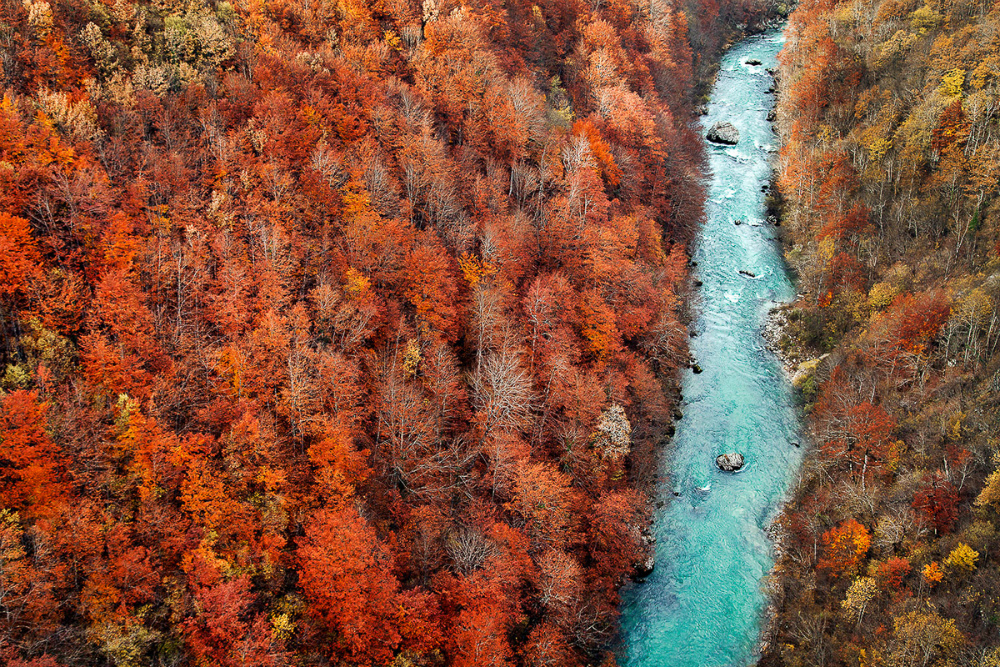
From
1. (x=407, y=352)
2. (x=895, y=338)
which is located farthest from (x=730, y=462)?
(x=407, y=352)

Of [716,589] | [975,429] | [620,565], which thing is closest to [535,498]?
[620,565]

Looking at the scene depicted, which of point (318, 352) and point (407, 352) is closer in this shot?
point (318, 352)

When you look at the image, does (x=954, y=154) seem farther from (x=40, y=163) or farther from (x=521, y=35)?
(x=40, y=163)

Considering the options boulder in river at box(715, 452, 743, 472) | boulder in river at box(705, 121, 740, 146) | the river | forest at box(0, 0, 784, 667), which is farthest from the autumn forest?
boulder in river at box(705, 121, 740, 146)

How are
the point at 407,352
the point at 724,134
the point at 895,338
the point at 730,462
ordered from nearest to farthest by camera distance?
the point at 407,352 < the point at 895,338 < the point at 730,462 < the point at 724,134

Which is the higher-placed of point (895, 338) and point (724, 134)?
point (724, 134)

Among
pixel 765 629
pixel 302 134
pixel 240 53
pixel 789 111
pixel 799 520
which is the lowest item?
pixel 765 629

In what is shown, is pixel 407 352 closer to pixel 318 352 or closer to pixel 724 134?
pixel 318 352
